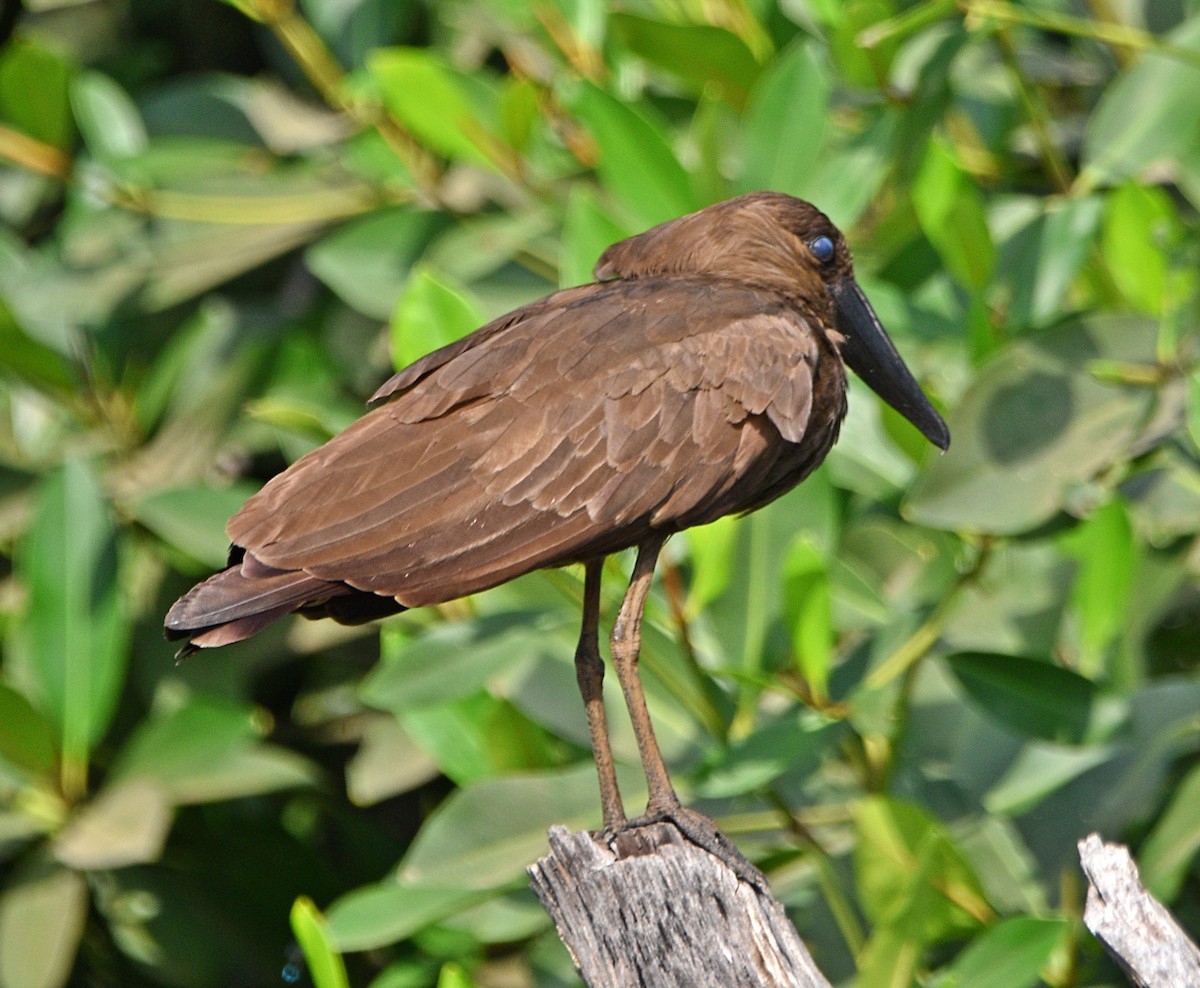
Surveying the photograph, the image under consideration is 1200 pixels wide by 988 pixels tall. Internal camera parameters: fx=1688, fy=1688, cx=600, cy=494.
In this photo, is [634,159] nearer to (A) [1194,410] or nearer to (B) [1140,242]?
(B) [1140,242]

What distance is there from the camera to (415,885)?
341cm

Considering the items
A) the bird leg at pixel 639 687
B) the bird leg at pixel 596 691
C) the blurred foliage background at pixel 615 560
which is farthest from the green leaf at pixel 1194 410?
the bird leg at pixel 596 691

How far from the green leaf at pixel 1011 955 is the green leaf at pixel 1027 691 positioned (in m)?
0.55

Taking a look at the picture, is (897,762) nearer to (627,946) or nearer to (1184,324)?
(1184,324)

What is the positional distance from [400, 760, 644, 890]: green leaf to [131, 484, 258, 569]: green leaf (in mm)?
900

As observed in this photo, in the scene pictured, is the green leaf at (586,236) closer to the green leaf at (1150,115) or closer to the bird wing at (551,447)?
the bird wing at (551,447)

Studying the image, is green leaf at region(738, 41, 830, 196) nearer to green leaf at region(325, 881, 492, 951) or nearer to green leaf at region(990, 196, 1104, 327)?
green leaf at region(990, 196, 1104, 327)

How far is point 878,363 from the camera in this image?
3428 mm

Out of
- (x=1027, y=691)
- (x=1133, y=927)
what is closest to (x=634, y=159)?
(x=1027, y=691)

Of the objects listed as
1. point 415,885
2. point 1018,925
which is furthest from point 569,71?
point 1018,925

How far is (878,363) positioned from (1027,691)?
2.38 feet

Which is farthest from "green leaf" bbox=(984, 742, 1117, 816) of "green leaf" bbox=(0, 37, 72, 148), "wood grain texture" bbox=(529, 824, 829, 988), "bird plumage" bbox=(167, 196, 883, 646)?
"green leaf" bbox=(0, 37, 72, 148)

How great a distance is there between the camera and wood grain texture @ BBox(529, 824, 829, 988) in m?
2.32


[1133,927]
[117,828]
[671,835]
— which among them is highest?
[1133,927]
